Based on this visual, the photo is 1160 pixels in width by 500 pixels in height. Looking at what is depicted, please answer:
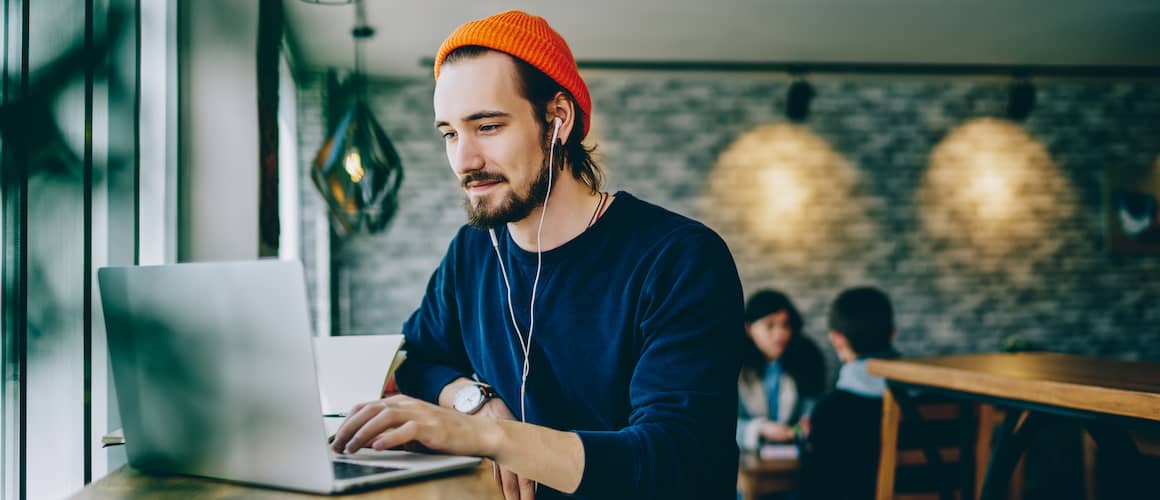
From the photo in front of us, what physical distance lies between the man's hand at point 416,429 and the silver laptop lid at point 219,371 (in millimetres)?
73

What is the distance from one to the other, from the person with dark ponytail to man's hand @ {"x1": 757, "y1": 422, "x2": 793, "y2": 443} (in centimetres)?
7

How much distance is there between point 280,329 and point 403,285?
13.7ft

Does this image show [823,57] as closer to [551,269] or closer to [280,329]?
[551,269]

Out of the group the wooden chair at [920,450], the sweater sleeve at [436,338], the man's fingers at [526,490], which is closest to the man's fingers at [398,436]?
the man's fingers at [526,490]

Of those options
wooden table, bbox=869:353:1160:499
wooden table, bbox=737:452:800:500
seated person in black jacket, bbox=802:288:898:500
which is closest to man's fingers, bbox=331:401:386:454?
wooden table, bbox=869:353:1160:499

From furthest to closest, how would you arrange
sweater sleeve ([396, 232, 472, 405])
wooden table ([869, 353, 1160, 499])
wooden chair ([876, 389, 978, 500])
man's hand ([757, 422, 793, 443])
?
man's hand ([757, 422, 793, 443])
wooden chair ([876, 389, 978, 500])
wooden table ([869, 353, 1160, 499])
sweater sleeve ([396, 232, 472, 405])

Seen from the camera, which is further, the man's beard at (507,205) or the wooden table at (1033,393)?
the wooden table at (1033,393)

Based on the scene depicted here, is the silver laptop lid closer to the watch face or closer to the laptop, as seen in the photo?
the laptop

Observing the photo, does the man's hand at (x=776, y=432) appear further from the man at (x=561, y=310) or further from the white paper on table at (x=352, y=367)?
the white paper on table at (x=352, y=367)

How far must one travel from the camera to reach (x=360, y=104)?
262 cm

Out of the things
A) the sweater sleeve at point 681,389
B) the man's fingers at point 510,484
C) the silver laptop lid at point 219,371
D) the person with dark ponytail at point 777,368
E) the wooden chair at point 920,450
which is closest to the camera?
the silver laptop lid at point 219,371

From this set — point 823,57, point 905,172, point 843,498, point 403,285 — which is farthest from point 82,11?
point 905,172

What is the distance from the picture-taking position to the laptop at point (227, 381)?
2.48 ft

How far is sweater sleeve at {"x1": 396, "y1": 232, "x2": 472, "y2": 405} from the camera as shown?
4.58 feet
